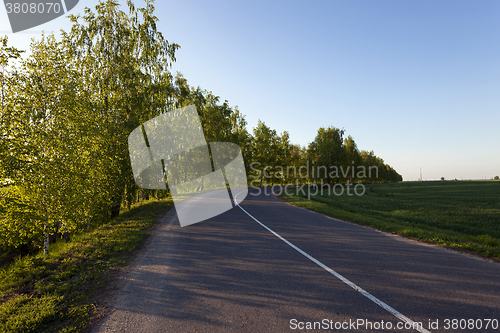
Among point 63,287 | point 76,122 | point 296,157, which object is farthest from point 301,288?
point 296,157

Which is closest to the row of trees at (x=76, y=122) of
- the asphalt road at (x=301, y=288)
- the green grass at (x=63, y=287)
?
the green grass at (x=63, y=287)

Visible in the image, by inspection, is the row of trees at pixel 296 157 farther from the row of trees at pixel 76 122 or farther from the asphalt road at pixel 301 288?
the asphalt road at pixel 301 288

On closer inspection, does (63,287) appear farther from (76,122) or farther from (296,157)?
(296,157)

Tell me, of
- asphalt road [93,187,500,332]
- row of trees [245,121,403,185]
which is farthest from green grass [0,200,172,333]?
row of trees [245,121,403,185]

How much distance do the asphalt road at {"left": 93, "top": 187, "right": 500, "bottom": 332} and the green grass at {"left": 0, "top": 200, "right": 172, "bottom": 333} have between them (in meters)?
0.49

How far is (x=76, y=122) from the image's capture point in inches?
375

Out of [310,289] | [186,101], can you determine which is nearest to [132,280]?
[310,289]

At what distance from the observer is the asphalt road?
3535 mm

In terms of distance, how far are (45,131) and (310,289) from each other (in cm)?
1025

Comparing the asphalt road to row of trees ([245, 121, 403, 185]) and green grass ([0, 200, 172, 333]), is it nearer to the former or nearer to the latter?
green grass ([0, 200, 172, 333])

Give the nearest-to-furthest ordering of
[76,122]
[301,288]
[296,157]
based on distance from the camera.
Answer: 1. [301,288]
2. [76,122]
3. [296,157]

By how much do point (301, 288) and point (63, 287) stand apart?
485cm

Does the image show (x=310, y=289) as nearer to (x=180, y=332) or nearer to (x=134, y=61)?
(x=180, y=332)

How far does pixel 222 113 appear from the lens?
4653 centimetres
